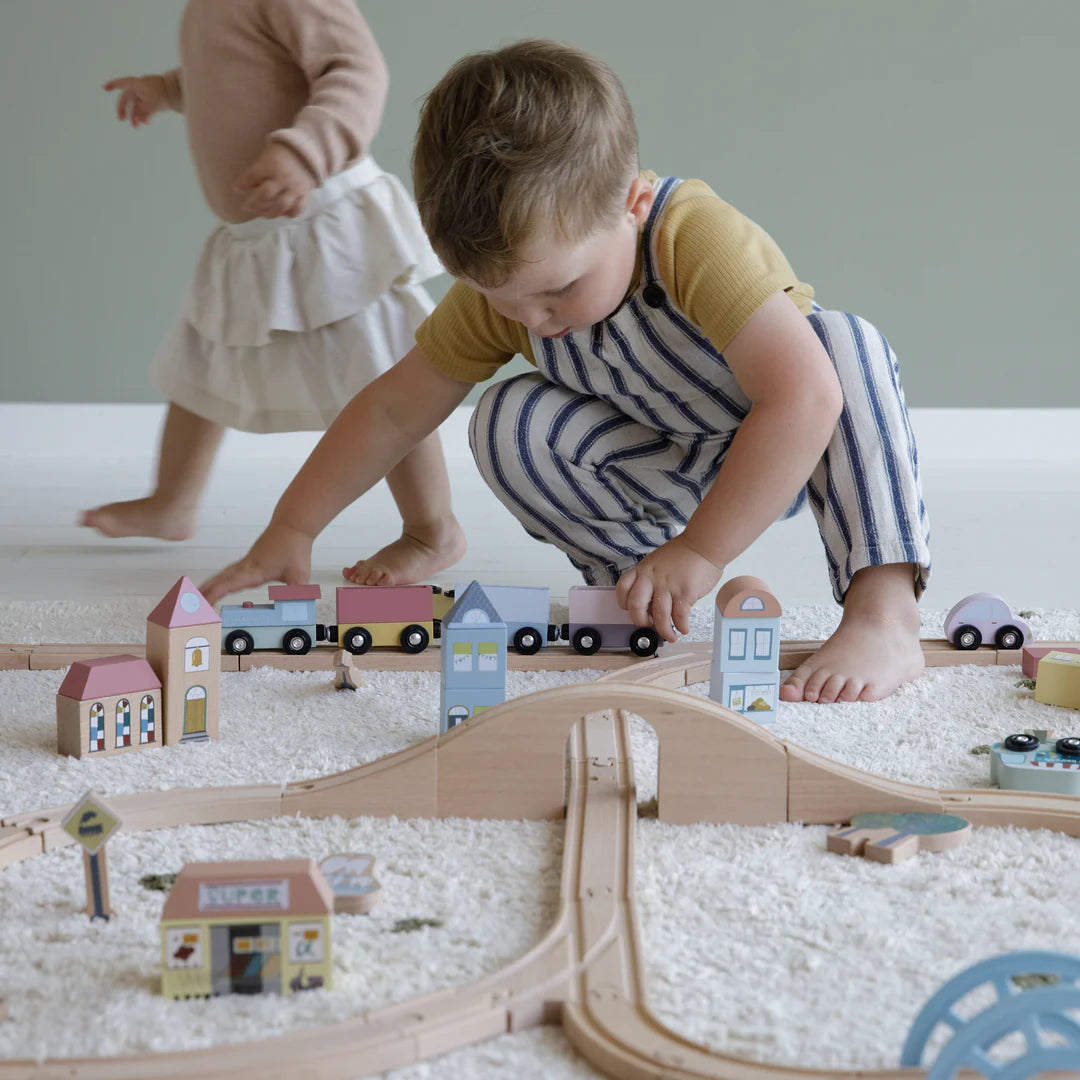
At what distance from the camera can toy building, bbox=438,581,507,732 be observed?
769mm

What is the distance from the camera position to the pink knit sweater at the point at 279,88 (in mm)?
1311

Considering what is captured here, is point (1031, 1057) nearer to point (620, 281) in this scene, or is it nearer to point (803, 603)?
point (620, 281)

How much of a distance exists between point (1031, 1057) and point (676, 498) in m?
0.82

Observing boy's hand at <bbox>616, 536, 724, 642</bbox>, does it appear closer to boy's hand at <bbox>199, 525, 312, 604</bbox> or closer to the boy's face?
the boy's face

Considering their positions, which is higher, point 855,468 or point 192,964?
point 855,468

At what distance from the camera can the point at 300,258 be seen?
1.38m

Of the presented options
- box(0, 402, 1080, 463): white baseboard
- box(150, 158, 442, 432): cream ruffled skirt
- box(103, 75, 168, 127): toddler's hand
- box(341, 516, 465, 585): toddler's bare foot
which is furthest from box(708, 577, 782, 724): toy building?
box(0, 402, 1080, 463): white baseboard

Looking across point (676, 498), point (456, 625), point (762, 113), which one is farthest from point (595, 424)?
point (762, 113)

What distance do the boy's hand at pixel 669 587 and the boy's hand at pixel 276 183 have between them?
642mm

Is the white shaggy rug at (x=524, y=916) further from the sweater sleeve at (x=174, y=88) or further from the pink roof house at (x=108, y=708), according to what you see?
the sweater sleeve at (x=174, y=88)

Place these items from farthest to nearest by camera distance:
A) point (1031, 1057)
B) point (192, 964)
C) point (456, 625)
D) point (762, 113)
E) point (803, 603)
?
point (762, 113) < point (803, 603) < point (456, 625) < point (192, 964) < point (1031, 1057)

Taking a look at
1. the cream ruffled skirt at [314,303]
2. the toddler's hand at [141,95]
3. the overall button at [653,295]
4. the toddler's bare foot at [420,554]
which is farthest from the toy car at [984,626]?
the toddler's hand at [141,95]

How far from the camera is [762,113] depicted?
2.27 meters

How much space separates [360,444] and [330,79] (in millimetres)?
479
